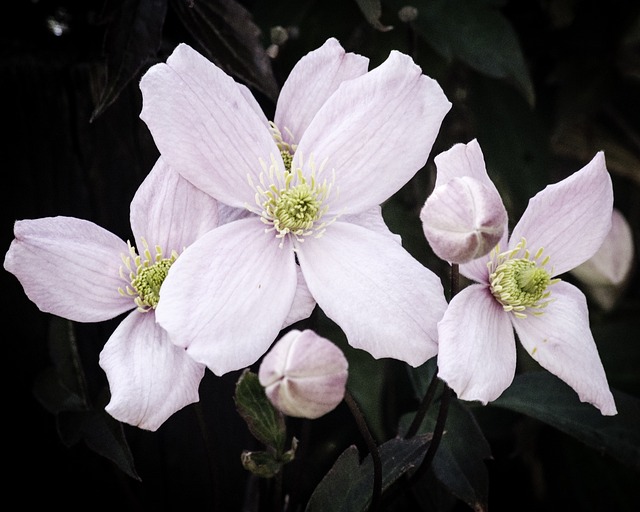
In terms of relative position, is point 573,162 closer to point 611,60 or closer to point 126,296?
point 611,60

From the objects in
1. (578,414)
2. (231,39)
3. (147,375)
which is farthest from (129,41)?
(578,414)

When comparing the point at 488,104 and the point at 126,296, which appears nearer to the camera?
the point at 126,296

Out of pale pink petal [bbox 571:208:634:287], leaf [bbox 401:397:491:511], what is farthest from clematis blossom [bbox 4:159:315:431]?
pale pink petal [bbox 571:208:634:287]

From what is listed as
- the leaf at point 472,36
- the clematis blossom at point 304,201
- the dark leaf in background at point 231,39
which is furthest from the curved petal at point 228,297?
the leaf at point 472,36

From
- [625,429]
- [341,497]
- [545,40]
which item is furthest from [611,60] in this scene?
[341,497]

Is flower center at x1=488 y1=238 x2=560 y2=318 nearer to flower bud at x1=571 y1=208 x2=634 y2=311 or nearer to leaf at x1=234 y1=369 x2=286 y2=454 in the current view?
leaf at x1=234 y1=369 x2=286 y2=454

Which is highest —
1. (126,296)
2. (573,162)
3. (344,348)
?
(126,296)
